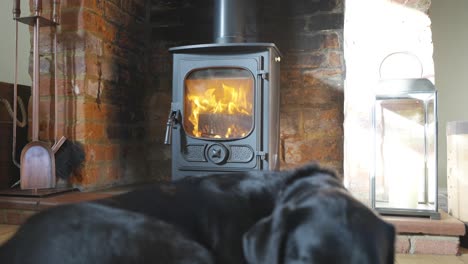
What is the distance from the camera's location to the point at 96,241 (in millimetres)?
736

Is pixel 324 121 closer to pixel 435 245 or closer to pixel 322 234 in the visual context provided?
pixel 435 245

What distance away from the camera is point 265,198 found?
95 cm

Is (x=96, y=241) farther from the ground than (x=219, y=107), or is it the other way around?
(x=219, y=107)

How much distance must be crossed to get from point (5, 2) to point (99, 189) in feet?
5.19

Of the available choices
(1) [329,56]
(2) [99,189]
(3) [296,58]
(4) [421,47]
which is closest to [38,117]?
(2) [99,189]

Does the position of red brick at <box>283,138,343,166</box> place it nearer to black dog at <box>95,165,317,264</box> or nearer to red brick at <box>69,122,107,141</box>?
red brick at <box>69,122,107,141</box>

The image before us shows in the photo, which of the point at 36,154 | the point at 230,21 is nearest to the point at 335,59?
the point at 230,21

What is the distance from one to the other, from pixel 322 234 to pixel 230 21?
5.03 ft

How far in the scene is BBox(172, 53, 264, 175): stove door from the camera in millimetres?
1929

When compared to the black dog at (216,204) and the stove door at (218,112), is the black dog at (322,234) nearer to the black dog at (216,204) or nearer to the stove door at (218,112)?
the black dog at (216,204)

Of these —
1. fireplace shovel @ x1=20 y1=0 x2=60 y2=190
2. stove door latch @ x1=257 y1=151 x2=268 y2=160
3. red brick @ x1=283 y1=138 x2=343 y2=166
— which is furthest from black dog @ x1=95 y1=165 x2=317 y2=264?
red brick @ x1=283 y1=138 x2=343 y2=166

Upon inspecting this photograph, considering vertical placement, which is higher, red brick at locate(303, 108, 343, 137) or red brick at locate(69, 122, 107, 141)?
red brick at locate(303, 108, 343, 137)

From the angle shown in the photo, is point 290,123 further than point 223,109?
Yes

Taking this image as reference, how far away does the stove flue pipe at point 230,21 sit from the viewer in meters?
2.12
